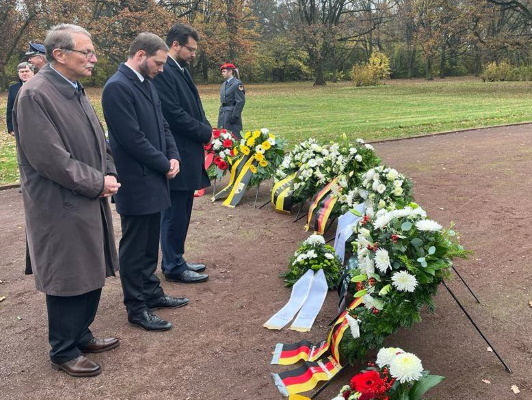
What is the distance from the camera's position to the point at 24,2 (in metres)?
29.5

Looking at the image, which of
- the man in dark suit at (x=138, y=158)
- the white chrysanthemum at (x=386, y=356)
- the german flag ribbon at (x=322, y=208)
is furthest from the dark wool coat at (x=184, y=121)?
the white chrysanthemum at (x=386, y=356)

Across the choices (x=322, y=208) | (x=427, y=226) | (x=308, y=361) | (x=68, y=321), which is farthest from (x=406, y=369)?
(x=322, y=208)

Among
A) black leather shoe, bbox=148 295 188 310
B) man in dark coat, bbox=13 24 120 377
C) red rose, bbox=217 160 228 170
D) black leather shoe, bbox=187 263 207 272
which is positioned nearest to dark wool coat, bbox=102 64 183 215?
man in dark coat, bbox=13 24 120 377

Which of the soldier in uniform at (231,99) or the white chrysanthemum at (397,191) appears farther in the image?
the soldier in uniform at (231,99)

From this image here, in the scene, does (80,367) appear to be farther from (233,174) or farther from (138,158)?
(233,174)

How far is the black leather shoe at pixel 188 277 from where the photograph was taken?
466 centimetres

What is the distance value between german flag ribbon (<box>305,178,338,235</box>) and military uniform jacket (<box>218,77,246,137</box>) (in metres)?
3.96

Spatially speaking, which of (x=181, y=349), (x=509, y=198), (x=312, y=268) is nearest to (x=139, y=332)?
(x=181, y=349)

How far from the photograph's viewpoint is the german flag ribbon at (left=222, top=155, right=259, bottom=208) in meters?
7.20

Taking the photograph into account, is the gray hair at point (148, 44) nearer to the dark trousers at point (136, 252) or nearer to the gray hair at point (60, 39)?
the gray hair at point (60, 39)

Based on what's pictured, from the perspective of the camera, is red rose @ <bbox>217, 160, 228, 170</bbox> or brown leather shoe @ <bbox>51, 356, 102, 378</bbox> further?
red rose @ <bbox>217, 160, 228, 170</bbox>

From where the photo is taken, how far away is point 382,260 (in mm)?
3018

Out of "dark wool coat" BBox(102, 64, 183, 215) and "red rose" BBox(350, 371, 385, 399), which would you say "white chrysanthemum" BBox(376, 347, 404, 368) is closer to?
"red rose" BBox(350, 371, 385, 399)

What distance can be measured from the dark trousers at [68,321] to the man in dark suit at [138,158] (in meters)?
0.51
